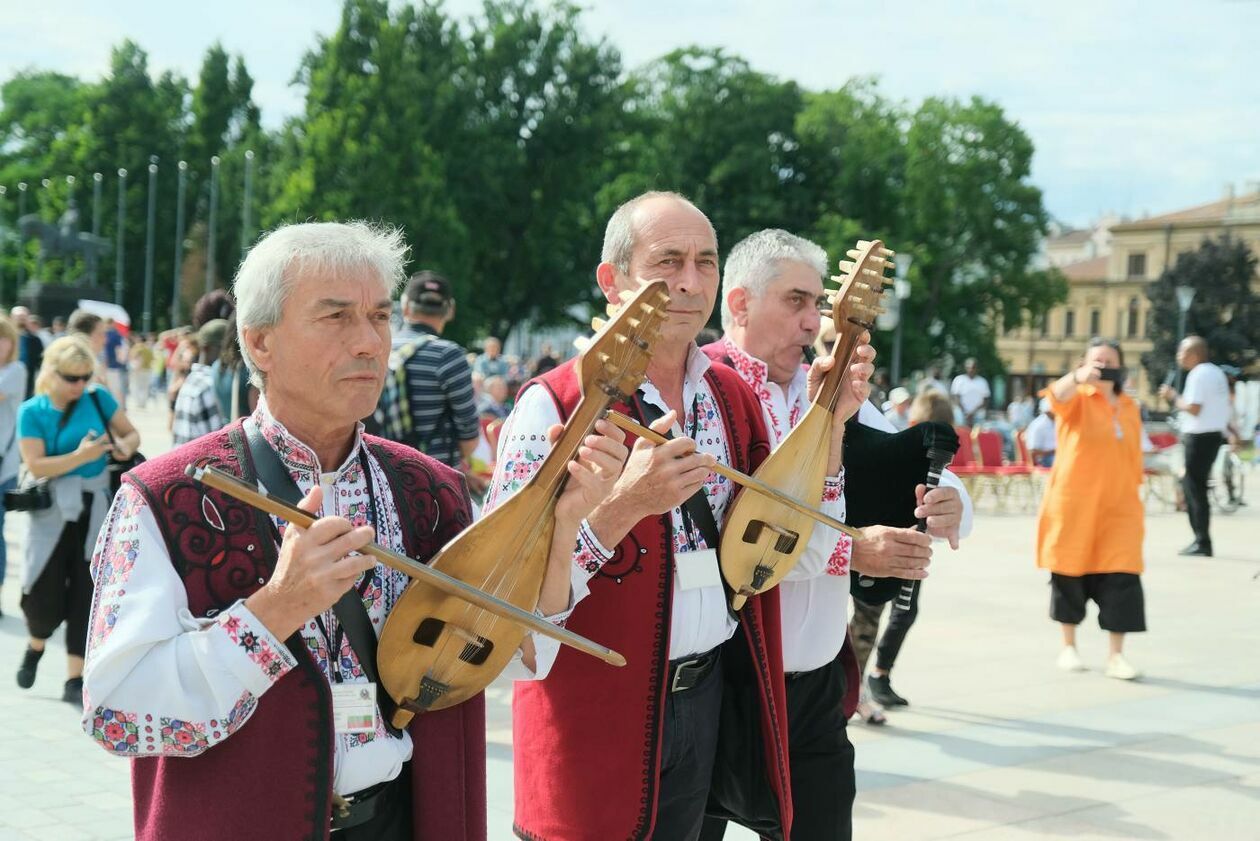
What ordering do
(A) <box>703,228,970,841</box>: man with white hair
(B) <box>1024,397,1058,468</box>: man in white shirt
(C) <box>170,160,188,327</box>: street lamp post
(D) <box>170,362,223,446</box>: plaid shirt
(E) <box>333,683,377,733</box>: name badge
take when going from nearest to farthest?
(E) <box>333,683,377,733</box>: name badge, (A) <box>703,228,970,841</box>: man with white hair, (D) <box>170,362,223,446</box>: plaid shirt, (B) <box>1024,397,1058,468</box>: man in white shirt, (C) <box>170,160,188,327</box>: street lamp post

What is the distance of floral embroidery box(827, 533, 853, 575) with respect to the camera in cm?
368

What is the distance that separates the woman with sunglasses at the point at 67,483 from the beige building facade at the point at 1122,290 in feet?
293

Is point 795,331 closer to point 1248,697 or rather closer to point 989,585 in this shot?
point 1248,697

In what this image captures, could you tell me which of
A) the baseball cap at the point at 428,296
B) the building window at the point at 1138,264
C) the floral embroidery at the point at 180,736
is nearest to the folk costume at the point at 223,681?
the floral embroidery at the point at 180,736

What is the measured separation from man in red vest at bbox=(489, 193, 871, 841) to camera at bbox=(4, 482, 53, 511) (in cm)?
457

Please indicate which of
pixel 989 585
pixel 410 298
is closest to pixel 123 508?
pixel 410 298

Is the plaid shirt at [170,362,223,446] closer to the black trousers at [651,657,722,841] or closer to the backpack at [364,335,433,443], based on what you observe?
the backpack at [364,335,433,443]

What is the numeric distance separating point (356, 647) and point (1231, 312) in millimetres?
76476

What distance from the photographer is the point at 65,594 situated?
22.6 ft

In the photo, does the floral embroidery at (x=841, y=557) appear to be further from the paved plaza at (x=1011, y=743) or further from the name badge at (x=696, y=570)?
the paved plaza at (x=1011, y=743)

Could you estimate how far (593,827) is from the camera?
2.89m

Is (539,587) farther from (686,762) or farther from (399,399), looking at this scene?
(399,399)

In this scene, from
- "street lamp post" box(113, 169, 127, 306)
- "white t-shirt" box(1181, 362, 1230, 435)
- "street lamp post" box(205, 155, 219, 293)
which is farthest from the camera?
"street lamp post" box(113, 169, 127, 306)

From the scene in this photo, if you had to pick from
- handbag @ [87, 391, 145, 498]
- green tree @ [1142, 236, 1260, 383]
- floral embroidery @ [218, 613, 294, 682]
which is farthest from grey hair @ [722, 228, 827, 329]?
green tree @ [1142, 236, 1260, 383]
